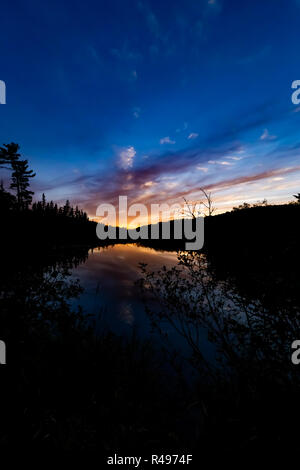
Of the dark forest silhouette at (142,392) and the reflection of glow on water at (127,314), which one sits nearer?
the dark forest silhouette at (142,392)

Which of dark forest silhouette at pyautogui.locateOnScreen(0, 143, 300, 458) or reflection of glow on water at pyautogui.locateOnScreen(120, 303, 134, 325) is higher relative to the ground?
dark forest silhouette at pyautogui.locateOnScreen(0, 143, 300, 458)

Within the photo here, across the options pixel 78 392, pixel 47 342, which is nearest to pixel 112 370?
pixel 78 392

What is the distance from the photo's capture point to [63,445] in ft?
11.3

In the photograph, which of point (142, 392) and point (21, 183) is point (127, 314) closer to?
point (142, 392)

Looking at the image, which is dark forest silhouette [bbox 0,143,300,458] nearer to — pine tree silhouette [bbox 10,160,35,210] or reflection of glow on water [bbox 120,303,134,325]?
reflection of glow on water [bbox 120,303,134,325]

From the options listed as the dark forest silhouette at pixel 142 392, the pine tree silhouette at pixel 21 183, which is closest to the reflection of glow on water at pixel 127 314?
the dark forest silhouette at pixel 142 392

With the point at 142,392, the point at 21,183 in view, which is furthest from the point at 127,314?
the point at 21,183

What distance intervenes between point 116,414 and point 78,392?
4.58ft

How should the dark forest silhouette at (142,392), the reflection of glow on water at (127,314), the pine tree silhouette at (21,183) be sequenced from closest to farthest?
the dark forest silhouette at (142,392) → the reflection of glow on water at (127,314) → the pine tree silhouette at (21,183)

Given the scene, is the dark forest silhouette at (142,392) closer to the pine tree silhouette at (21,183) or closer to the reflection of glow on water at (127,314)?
the reflection of glow on water at (127,314)

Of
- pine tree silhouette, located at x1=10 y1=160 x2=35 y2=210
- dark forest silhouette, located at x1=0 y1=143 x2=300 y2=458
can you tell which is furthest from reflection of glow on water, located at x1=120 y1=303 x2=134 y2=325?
pine tree silhouette, located at x1=10 y1=160 x2=35 y2=210

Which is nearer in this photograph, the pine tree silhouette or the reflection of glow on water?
the reflection of glow on water

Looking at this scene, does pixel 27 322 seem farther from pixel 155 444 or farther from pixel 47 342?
pixel 155 444

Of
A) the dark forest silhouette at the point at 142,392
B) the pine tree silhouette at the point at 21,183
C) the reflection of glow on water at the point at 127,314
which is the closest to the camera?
the dark forest silhouette at the point at 142,392
